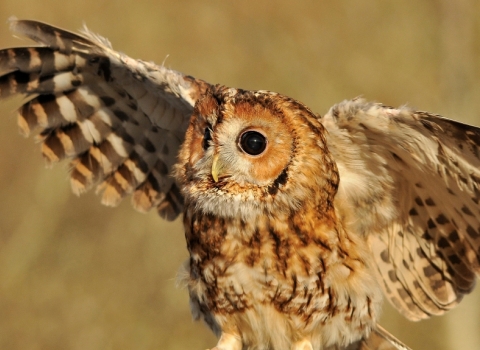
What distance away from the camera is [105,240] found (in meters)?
5.09

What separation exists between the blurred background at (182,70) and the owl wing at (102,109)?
1307 millimetres

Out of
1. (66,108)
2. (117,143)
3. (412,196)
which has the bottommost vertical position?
(412,196)

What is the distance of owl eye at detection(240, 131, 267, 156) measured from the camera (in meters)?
2.71

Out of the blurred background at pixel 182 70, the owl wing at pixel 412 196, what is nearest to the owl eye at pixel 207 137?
the owl wing at pixel 412 196

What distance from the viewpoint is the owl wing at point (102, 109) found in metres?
3.11

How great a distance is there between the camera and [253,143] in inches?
107

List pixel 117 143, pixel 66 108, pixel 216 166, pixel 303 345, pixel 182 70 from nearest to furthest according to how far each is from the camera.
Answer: pixel 216 166
pixel 303 345
pixel 66 108
pixel 117 143
pixel 182 70

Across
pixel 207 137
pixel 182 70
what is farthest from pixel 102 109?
pixel 182 70

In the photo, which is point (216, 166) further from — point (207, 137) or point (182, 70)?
point (182, 70)

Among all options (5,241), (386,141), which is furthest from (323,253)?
(5,241)

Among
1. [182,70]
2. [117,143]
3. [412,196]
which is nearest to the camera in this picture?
[412,196]

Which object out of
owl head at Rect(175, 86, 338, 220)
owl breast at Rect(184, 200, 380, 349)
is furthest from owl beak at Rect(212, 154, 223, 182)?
owl breast at Rect(184, 200, 380, 349)

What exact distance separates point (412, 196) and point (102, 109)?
4.75 feet

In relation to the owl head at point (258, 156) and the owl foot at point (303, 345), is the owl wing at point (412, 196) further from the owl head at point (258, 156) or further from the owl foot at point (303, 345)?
the owl foot at point (303, 345)
